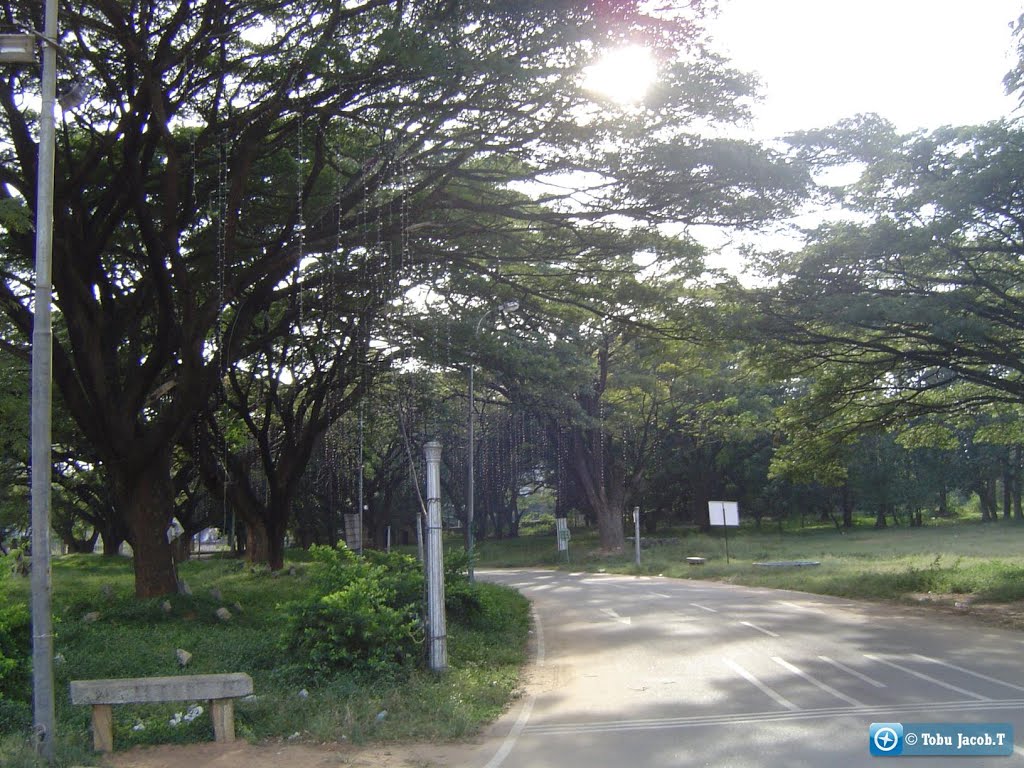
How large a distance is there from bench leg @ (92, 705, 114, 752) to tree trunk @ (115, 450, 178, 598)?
878cm

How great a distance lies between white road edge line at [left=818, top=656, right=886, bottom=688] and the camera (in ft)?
35.0

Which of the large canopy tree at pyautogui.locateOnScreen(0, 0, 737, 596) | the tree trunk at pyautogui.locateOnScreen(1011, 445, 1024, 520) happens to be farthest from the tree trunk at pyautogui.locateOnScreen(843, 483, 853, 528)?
the large canopy tree at pyautogui.locateOnScreen(0, 0, 737, 596)

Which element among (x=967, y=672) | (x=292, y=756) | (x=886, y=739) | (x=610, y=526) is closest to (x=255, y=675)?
(x=292, y=756)

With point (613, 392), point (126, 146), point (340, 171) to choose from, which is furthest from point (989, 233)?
point (613, 392)

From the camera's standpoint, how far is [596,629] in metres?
17.7

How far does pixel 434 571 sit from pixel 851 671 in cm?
527

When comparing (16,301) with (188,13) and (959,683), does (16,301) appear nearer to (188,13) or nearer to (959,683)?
(188,13)

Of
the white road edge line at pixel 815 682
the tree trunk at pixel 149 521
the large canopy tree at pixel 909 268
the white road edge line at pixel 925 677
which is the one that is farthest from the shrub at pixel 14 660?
the large canopy tree at pixel 909 268

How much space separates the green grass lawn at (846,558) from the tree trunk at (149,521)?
50.4ft

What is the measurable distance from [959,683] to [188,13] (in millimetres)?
13112

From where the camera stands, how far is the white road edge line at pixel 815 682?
968 cm

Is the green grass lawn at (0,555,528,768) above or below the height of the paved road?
above

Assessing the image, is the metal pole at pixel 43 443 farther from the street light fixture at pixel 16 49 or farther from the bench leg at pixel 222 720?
the bench leg at pixel 222 720

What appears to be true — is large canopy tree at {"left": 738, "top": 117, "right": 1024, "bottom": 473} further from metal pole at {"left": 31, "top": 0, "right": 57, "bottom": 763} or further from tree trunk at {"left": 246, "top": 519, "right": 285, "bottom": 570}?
tree trunk at {"left": 246, "top": 519, "right": 285, "bottom": 570}
